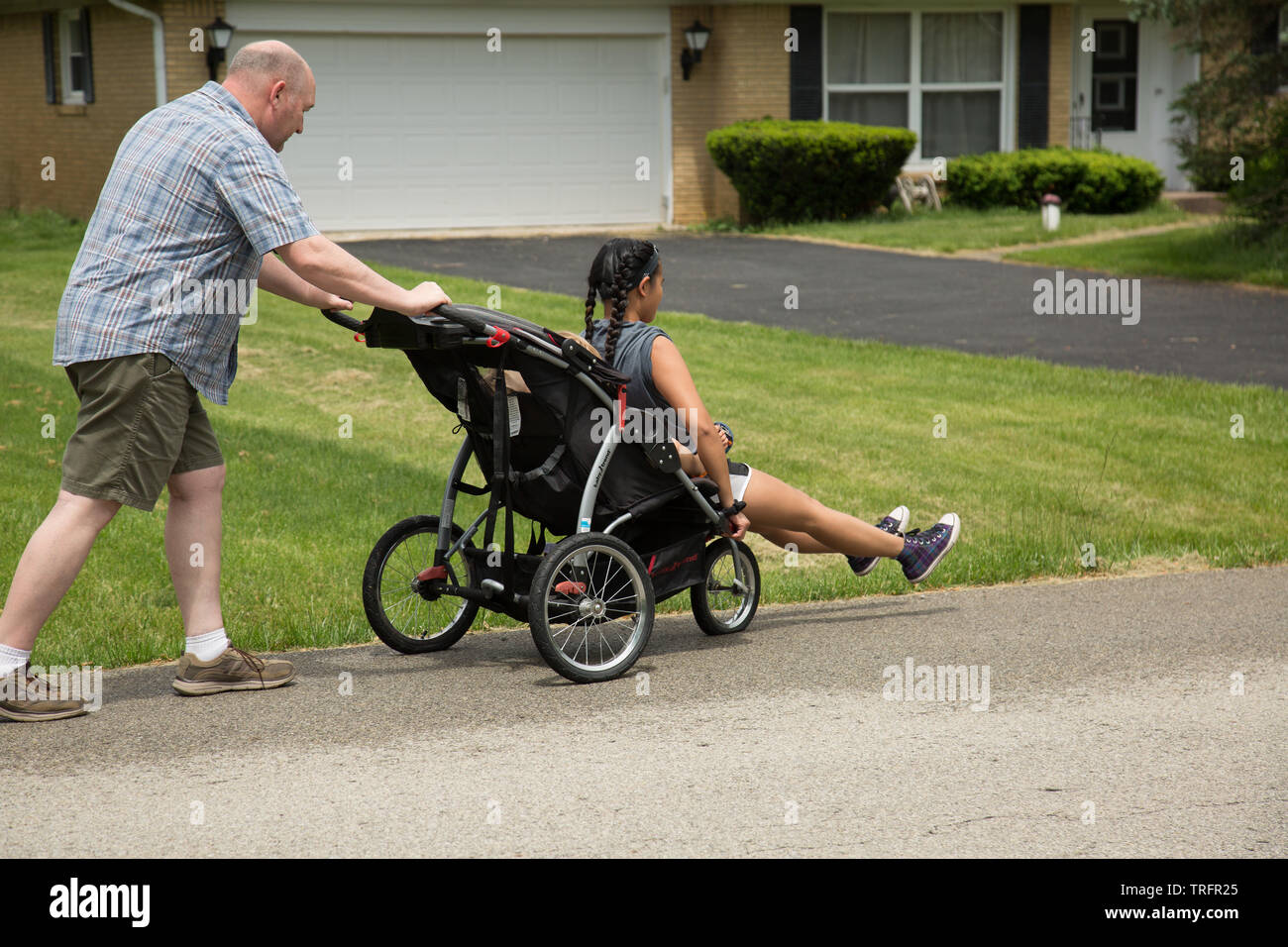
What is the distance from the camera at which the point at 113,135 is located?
20.7 meters

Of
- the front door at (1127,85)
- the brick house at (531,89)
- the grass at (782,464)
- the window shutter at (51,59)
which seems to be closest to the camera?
the grass at (782,464)

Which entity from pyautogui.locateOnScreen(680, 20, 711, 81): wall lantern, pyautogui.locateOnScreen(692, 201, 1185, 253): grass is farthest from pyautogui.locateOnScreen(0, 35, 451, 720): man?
pyautogui.locateOnScreen(680, 20, 711, 81): wall lantern

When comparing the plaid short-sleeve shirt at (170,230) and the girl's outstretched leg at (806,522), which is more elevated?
the plaid short-sleeve shirt at (170,230)

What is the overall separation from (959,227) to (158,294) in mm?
17710

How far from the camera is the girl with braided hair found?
5.50 m

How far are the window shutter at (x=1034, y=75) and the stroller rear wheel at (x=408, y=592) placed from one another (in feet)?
68.6

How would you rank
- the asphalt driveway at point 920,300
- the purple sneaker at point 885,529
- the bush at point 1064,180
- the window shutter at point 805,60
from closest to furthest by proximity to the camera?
the purple sneaker at point 885,529
the asphalt driveway at point 920,300
the bush at point 1064,180
the window shutter at point 805,60

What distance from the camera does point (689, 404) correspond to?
214 inches

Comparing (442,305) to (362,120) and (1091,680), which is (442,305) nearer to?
(1091,680)

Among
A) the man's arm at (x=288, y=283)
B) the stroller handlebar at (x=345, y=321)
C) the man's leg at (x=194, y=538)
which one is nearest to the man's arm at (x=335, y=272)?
the stroller handlebar at (x=345, y=321)

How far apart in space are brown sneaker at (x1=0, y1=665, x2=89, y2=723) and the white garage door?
16824 mm

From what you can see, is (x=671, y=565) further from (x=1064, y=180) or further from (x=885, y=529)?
(x=1064, y=180)

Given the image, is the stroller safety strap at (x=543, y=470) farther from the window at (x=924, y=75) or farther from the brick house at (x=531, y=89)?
the window at (x=924, y=75)

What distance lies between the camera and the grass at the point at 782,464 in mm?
6664
